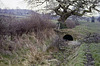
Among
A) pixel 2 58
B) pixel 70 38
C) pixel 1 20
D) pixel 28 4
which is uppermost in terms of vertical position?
pixel 28 4

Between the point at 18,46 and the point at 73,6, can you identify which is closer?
the point at 18,46

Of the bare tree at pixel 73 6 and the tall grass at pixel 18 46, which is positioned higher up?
the bare tree at pixel 73 6

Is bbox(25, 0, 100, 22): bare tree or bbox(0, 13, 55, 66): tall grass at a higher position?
bbox(25, 0, 100, 22): bare tree

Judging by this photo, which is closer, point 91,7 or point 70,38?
point 70,38

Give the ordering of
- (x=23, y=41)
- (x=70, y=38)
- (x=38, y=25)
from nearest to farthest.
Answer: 1. (x=23, y=41)
2. (x=38, y=25)
3. (x=70, y=38)

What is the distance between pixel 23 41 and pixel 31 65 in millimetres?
2277

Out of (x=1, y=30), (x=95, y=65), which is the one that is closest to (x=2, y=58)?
(x=1, y=30)

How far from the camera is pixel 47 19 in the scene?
11.7 m

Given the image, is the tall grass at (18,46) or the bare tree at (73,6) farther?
the bare tree at (73,6)

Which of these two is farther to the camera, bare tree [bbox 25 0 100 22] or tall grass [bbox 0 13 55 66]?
bare tree [bbox 25 0 100 22]

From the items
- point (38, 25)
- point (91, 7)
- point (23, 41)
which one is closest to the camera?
point (23, 41)

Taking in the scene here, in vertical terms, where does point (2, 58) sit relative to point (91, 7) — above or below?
below

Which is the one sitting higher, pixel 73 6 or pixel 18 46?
pixel 73 6

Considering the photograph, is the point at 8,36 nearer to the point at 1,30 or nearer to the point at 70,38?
the point at 1,30
